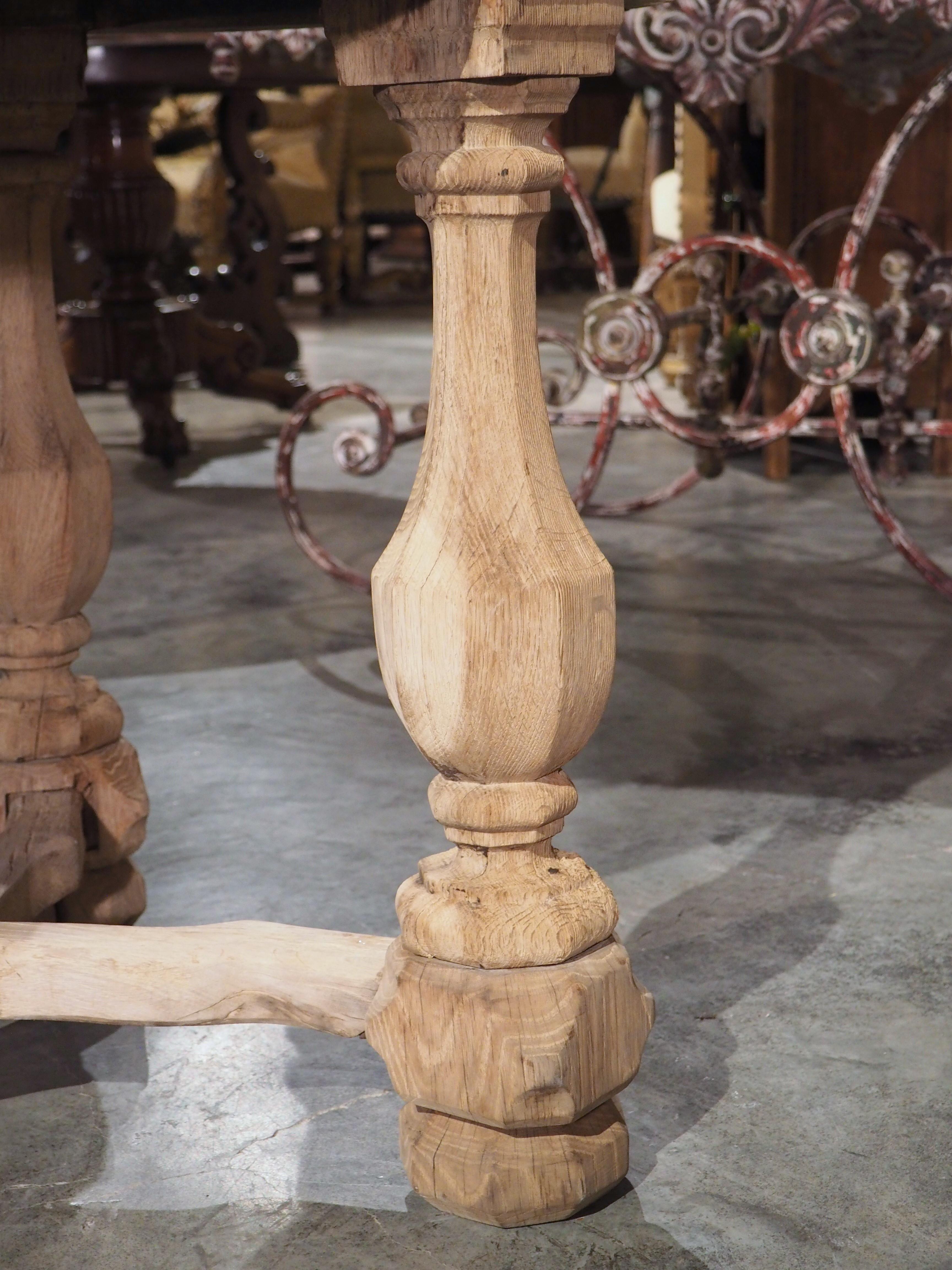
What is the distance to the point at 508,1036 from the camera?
2.93 feet

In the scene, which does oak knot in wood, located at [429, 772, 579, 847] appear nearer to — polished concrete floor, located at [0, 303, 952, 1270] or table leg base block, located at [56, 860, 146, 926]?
polished concrete floor, located at [0, 303, 952, 1270]

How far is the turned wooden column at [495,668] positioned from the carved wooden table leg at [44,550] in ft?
1.35

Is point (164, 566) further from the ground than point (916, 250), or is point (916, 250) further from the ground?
point (916, 250)

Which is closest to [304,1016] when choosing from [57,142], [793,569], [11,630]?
[11,630]

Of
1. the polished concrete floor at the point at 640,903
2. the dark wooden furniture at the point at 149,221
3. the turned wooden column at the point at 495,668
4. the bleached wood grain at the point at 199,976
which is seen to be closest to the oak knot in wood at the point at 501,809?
the turned wooden column at the point at 495,668

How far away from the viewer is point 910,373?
3.31m

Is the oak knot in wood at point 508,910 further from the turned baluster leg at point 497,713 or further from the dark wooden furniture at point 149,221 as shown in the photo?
the dark wooden furniture at point 149,221

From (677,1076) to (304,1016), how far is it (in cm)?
28

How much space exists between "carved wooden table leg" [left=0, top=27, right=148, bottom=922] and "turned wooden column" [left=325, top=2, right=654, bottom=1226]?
1.35 feet

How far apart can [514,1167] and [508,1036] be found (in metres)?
0.09

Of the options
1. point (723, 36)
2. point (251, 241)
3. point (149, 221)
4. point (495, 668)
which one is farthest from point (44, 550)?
point (251, 241)

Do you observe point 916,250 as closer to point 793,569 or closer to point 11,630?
point 793,569

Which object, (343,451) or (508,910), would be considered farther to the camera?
(343,451)

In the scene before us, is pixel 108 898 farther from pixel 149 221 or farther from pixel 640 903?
pixel 149 221
